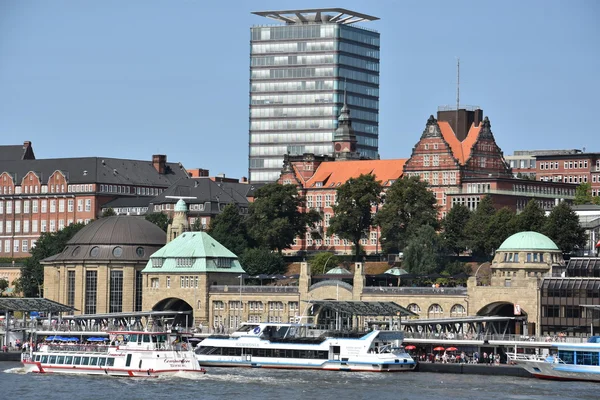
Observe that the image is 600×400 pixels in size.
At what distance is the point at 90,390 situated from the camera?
145 meters

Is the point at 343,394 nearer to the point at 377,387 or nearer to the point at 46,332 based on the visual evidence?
the point at 377,387

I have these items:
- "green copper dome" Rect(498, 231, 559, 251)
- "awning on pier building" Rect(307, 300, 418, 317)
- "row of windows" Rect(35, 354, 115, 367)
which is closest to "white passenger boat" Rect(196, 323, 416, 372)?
"awning on pier building" Rect(307, 300, 418, 317)

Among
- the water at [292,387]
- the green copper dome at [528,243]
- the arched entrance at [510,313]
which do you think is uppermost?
the green copper dome at [528,243]

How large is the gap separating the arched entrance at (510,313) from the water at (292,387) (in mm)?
19927

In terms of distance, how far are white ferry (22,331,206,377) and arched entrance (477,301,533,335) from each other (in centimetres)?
3757

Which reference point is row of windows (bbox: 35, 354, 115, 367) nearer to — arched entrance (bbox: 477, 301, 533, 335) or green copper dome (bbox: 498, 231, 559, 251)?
arched entrance (bbox: 477, 301, 533, 335)

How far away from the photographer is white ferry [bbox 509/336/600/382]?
155m

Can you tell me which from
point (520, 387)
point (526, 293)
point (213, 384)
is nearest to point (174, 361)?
point (213, 384)

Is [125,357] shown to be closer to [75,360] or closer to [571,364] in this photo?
[75,360]

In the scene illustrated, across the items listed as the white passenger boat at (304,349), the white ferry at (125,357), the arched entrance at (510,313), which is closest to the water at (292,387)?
the white ferry at (125,357)

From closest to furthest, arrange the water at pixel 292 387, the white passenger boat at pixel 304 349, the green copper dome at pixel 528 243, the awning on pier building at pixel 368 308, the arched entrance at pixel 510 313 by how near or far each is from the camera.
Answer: the water at pixel 292 387, the white passenger boat at pixel 304 349, the awning on pier building at pixel 368 308, the arched entrance at pixel 510 313, the green copper dome at pixel 528 243

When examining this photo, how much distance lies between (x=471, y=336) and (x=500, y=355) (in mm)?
3783

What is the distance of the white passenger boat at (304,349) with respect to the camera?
165 metres

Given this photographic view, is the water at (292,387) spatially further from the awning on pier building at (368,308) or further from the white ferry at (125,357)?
the awning on pier building at (368,308)
